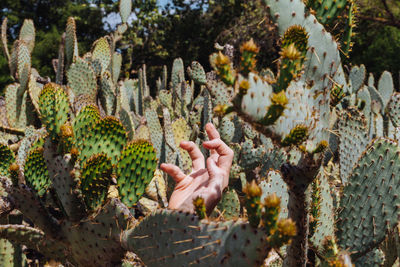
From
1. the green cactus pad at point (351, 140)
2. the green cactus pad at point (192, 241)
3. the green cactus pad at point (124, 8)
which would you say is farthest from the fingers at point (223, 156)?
the green cactus pad at point (124, 8)

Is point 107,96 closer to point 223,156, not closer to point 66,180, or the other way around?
point 66,180

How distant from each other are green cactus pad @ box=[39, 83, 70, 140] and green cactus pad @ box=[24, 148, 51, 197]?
26cm

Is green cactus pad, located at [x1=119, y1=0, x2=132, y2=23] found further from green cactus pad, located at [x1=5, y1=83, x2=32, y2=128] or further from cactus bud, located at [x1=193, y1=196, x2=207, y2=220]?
cactus bud, located at [x1=193, y1=196, x2=207, y2=220]

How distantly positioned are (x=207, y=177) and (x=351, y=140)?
1.55m

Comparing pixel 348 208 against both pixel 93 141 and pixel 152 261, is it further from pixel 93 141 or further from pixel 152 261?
pixel 93 141

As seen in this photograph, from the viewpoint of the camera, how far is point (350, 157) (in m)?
2.56

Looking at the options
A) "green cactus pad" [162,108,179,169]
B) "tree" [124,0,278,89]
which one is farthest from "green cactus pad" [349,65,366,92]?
"tree" [124,0,278,89]

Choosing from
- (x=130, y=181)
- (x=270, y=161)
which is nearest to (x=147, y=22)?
(x=270, y=161)

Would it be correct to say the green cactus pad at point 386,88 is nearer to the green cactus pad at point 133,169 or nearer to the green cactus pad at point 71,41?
the green cactus pad at point 71,41

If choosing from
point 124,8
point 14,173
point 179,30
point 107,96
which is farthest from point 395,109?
point 179,30

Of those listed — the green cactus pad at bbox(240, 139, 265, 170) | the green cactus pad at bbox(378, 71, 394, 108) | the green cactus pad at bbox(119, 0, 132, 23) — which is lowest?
the green cactus pad at bbox(240, 139, 265, 170)

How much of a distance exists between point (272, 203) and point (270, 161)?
1.80 metres

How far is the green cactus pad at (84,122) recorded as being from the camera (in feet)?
5.67

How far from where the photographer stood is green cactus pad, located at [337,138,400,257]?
1570 millimetres
